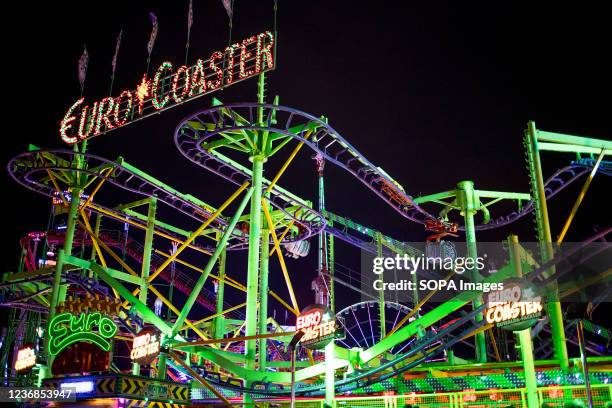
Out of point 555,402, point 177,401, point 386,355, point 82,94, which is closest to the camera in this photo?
point 555,402

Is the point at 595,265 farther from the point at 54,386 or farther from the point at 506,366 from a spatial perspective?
the point at 54,386

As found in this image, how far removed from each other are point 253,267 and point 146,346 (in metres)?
3.78

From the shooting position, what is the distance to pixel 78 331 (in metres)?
16.7

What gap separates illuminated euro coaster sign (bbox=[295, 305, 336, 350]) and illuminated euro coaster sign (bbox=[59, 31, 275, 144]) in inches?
351

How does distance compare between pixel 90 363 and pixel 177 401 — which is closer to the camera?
pixel 177 401

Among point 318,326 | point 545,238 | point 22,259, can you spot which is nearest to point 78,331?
point 318,326

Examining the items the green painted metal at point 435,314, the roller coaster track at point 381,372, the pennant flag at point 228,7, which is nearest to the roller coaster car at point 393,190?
the pennant flag at point 228,7

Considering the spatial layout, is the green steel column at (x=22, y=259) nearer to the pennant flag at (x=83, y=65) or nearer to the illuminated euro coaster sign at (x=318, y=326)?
the pennant flag at (x=83, y=65)

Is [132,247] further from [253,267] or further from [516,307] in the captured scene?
[516,307]

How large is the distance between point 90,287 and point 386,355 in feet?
39.2

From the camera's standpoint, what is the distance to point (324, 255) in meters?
30.8

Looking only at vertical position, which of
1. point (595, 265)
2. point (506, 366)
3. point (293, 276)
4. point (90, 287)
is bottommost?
point (506, 366)

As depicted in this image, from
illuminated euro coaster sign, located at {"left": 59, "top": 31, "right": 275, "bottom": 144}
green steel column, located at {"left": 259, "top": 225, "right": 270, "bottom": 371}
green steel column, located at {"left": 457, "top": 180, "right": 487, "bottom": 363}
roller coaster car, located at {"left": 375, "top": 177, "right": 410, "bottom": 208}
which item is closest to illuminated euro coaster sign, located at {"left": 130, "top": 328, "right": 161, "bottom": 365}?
green steel column, located at {"left": 259, "top": 225, "right": 270, "bottom": 371}

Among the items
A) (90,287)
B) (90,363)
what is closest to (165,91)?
(90,287)
